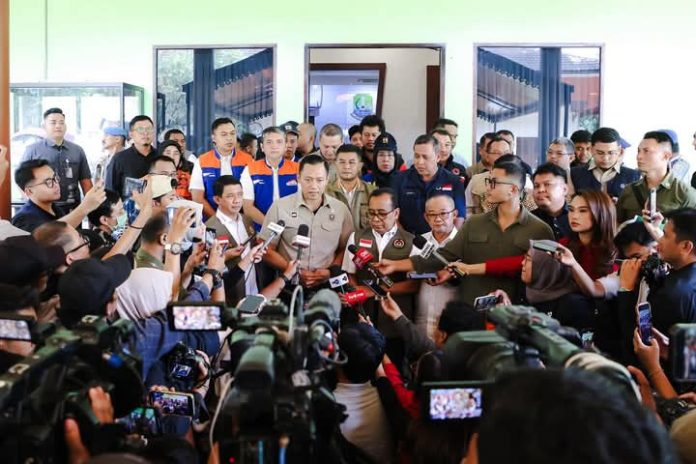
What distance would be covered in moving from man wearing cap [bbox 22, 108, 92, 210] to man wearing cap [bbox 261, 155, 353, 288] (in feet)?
8.03

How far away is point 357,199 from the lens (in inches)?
175

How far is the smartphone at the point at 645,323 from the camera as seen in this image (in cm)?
245

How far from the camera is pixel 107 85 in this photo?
6805 mm

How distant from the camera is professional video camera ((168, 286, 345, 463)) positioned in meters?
1.39

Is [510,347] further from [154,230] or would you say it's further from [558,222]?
[558,222]

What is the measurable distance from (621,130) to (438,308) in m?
4.03

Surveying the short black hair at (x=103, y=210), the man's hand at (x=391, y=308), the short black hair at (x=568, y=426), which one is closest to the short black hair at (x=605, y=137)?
the man's hand at (x=391, y=308)

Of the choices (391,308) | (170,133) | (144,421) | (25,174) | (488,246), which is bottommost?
(144,421)

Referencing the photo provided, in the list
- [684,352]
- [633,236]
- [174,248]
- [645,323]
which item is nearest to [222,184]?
[174,248]

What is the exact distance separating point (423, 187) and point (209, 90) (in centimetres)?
331

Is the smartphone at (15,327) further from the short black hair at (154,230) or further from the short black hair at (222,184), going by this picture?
the short black hair at (222,184)

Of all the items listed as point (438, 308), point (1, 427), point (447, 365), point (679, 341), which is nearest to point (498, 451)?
point (679, 341)

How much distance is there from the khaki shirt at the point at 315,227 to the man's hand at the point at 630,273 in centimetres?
156

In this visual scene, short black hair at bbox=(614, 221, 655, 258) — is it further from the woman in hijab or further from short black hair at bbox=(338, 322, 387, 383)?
the woman in hijab
